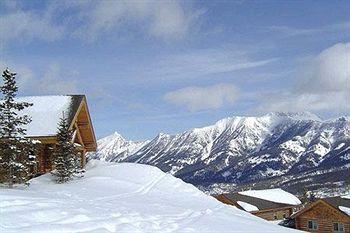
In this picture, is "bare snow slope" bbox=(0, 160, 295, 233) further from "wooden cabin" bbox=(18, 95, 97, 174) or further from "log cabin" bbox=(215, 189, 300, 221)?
"log cabin" bbox=(215, 189, 300, 221)

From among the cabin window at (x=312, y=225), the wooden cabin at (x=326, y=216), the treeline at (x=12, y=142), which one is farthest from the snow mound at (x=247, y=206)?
the treeline at (x=12, y=142)

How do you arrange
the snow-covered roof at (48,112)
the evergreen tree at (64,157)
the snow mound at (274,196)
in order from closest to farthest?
1. the evergreen tree at (64,157)
2. the snow-covered roof at (48,112)
3. the snow mound at (274,196)

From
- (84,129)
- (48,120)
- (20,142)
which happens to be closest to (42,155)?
(48,120)

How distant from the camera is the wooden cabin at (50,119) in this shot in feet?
98.2

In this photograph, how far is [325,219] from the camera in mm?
56281

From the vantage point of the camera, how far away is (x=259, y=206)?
263 ft

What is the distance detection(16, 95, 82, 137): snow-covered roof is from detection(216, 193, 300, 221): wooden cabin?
165ft

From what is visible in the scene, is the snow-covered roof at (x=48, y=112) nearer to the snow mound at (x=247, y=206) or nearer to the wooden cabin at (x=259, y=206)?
the wooden cabin at (x=259, y=206)

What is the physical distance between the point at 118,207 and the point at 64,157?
904 cm

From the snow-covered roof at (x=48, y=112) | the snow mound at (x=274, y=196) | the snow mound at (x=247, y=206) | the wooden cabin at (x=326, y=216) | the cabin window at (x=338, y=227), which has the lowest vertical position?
the cabin window at (x=338, y=227)

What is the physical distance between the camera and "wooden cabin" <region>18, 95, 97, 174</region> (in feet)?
98.2

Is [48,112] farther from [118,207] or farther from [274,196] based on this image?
[274,196]

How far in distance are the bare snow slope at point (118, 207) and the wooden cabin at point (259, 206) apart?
1983 inches

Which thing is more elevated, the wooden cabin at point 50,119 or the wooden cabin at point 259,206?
the wooden cabin at point 50,119
